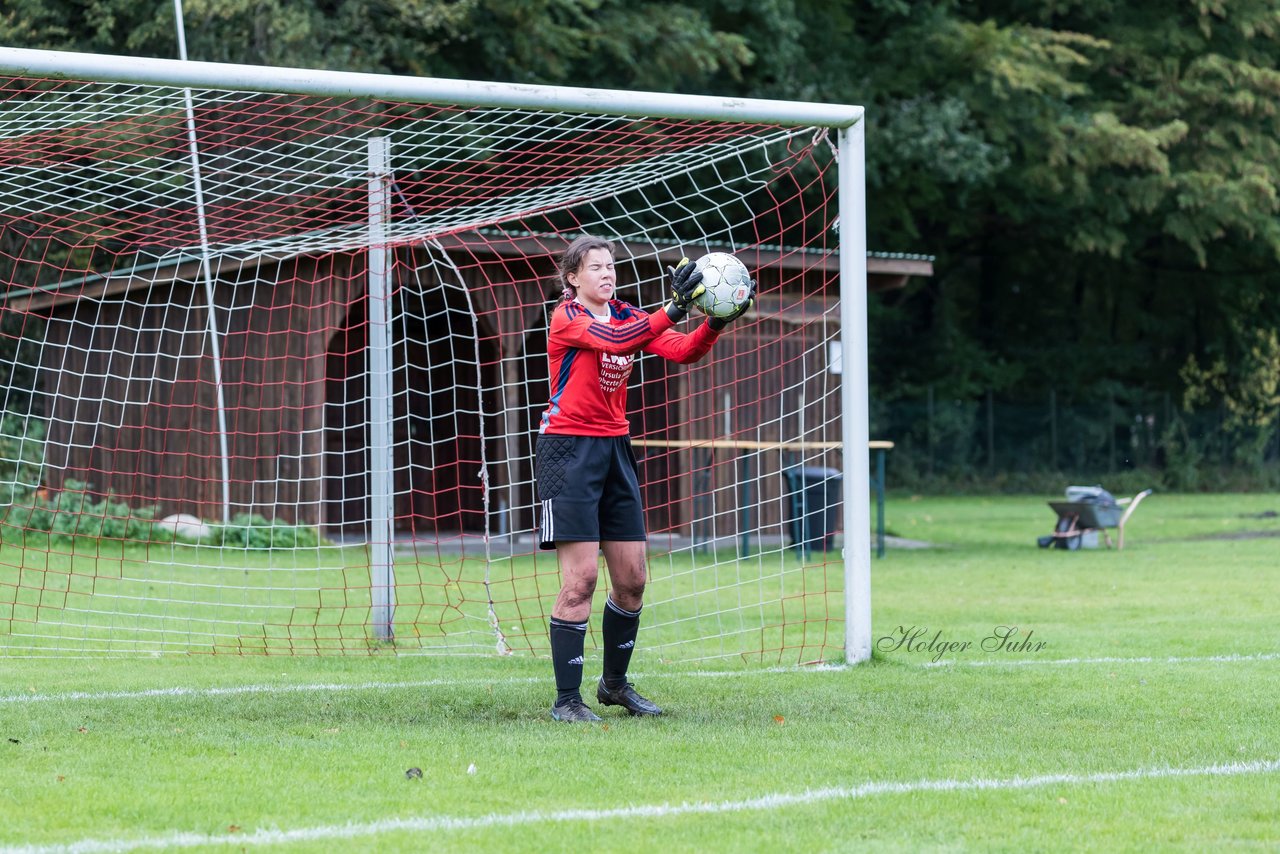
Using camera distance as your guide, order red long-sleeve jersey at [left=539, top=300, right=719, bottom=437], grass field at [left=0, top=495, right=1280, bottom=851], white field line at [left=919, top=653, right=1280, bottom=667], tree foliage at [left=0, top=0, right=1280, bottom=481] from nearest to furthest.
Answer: grass field at [left=0, top=495, right=1280, bottom=851]
red long-sleeve jersey at [left=539, top=300, right=719, bottom=437]
white field line at [left=919, top=653, right=1280, bottom=667]
tree foliage at [left=0, top=0, right=1280, bottom=481]

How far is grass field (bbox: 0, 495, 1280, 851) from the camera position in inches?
166

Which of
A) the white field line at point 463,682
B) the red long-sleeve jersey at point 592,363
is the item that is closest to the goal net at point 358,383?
the white field line at point 463,682

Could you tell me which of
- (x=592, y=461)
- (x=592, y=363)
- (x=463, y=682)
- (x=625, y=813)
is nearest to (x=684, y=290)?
(x=592, y=363)

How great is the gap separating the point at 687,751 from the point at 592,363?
1.61 m

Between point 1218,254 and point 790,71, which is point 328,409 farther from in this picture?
point 1218,254

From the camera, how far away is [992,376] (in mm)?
31469

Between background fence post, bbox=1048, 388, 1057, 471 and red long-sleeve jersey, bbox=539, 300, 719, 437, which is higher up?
red long-sleeve jersey, bbox=539, 300, 719, 437

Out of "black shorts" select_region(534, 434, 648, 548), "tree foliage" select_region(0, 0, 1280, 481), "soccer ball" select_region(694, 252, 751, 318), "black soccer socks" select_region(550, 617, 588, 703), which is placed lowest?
"black soccer socks" select_region(550, 617, 588, 703)

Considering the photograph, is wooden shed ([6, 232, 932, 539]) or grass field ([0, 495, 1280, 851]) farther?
wooden shed ([6, 232, 932, 539])

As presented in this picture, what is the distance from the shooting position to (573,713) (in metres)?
6.05

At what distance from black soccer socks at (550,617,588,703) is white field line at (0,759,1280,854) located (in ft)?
5.20

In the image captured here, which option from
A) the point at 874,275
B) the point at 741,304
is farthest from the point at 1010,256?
the point at 741,304

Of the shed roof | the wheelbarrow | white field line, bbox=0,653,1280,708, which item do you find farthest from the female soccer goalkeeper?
the wheelbarrow

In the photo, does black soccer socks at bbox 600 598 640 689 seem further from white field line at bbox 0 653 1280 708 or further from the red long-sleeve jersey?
white field line at bbox 0 653 1280 708
